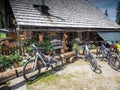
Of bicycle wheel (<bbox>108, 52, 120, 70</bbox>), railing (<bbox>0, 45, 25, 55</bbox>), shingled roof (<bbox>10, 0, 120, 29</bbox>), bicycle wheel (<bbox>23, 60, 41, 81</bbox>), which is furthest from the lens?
shingled roof (<bbox>10, 0, 120, 29</bbox>)

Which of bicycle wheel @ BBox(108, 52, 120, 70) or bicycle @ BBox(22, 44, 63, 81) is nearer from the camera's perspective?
bicycle @ BBox(22, 44, 63, 81)

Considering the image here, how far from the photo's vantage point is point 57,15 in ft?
44.5

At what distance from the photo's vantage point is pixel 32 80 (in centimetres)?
602

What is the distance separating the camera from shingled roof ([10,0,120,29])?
36.0ft

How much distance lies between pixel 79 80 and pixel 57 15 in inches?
337

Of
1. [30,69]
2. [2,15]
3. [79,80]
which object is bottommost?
[79,80]

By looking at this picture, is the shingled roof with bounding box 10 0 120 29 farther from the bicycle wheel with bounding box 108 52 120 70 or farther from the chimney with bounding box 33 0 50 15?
the bicycle wheel with bounding box 108 52 120 70

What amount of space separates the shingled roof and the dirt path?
5.08 m

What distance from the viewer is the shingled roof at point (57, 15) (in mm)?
10964

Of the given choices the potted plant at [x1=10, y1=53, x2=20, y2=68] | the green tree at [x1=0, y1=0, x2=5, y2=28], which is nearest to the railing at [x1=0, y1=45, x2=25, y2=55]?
the potted plant at [x1=10, y1=53, x2=20, y2=68]

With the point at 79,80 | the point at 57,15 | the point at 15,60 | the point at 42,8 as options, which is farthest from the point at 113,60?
the point at 42,8

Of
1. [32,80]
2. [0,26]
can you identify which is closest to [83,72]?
[32,80]

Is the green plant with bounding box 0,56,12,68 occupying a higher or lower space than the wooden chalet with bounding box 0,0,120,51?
lower

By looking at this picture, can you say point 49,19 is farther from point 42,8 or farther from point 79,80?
point 79,80
